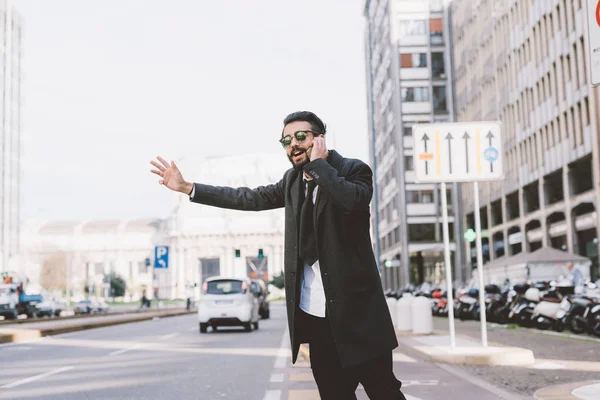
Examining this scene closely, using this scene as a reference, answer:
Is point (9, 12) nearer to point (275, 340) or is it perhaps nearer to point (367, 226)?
point (275, 340)

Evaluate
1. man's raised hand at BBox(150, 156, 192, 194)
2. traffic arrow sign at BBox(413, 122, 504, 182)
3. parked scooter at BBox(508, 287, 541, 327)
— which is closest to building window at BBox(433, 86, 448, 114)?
parked scooter at BBox(508, 287, 541, 327)

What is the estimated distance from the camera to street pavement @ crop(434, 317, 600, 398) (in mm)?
9562

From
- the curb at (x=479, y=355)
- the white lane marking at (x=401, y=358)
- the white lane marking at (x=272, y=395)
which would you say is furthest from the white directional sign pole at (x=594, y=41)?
the white lane marking at (x=401, y=358)

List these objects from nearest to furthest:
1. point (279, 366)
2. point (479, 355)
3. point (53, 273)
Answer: point (479, 355), point (279, 366), point (53, 273)

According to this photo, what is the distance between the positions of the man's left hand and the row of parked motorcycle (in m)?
10.1

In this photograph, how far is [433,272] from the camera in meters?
71.8

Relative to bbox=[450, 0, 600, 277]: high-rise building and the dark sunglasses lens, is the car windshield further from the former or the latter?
the dark sunglasses lens

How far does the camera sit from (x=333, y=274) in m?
3.61

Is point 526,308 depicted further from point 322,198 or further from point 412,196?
point 412,196

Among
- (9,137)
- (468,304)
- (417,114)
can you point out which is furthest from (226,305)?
(9,137)

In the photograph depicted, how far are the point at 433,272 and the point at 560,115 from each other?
102 feet

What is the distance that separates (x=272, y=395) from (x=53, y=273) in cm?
10421

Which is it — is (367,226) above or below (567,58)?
below

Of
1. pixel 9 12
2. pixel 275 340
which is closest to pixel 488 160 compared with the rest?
pixel 275 340
